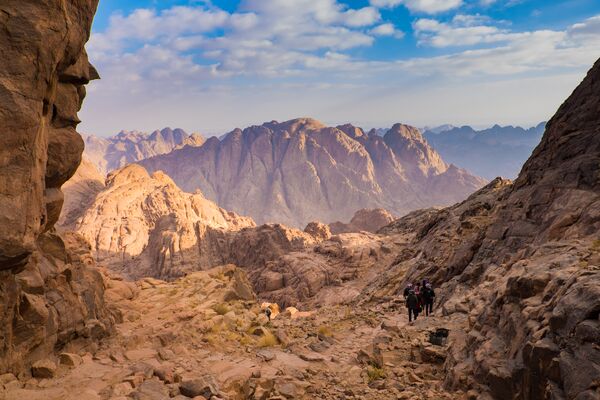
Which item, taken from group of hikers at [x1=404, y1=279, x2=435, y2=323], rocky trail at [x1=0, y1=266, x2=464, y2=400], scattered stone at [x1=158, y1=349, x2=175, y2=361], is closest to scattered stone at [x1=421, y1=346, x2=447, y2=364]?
rocky trail at [x1=0, y1=266, x2=464, y2=400]

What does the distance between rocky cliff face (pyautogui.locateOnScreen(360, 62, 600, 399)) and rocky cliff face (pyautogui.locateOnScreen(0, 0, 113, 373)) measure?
39.7 feet

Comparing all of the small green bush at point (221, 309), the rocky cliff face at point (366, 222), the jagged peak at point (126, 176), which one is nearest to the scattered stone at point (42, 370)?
the small green bush at point (221, 309)

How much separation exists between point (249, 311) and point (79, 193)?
10305 cm

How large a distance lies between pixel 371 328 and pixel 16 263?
17.9 meters

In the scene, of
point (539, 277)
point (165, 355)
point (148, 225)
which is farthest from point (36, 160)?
point (148, 225)

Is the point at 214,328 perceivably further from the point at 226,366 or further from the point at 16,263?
the point at 16,263

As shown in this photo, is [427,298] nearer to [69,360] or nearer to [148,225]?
[69,360]

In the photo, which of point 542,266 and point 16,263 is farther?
point 542,266

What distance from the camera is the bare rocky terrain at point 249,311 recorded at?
879 centimetres

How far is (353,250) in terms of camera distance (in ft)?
206

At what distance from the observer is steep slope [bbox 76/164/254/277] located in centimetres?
8038

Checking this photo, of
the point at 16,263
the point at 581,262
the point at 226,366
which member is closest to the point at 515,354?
the point at 581,262

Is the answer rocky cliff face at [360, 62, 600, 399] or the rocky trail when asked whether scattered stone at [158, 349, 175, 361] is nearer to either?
the rocky trail

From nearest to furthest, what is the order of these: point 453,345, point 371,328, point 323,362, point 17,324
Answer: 1. point 17,324
2. point 453,345
3. point 323,362
4. point 371,328
